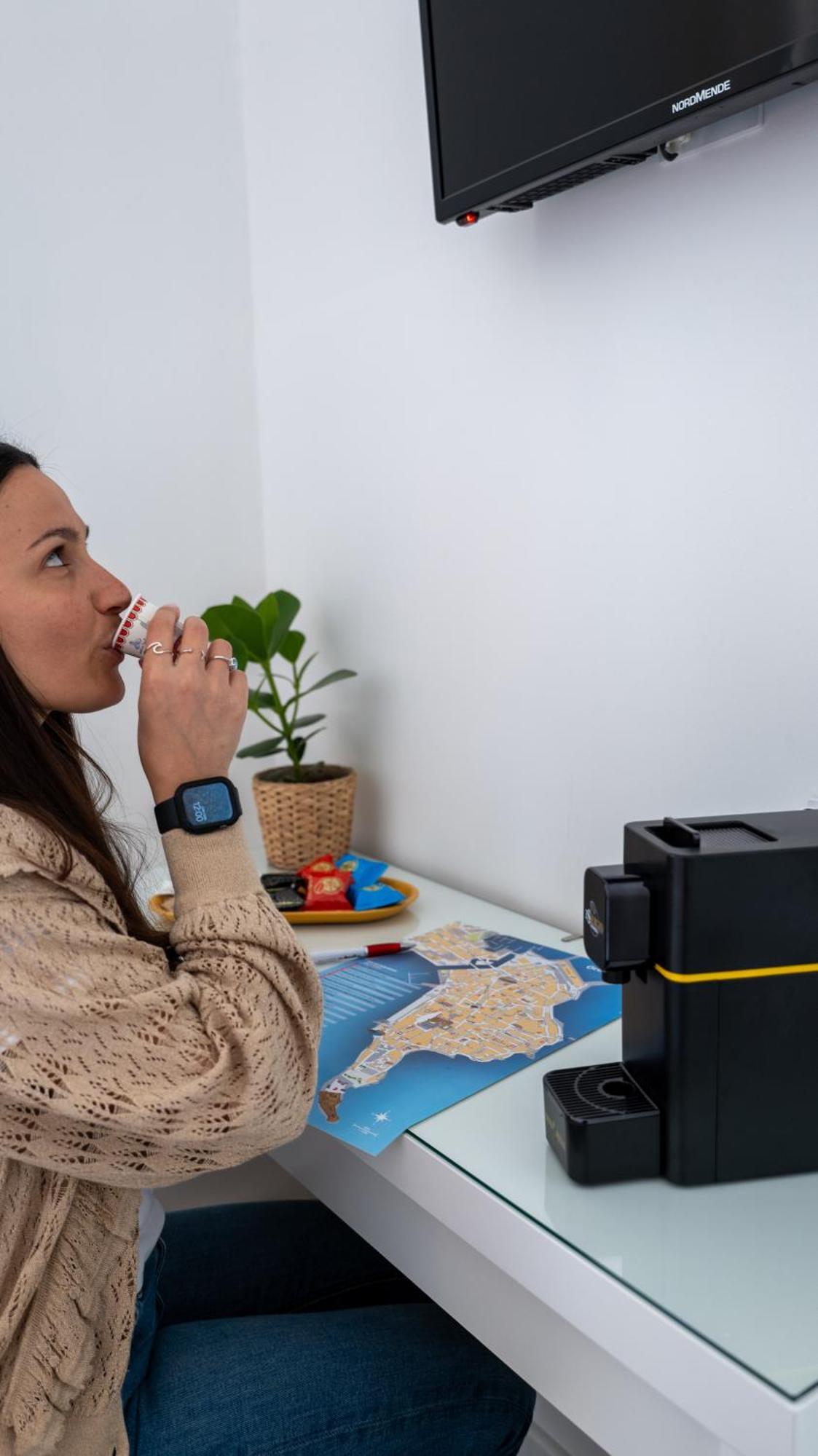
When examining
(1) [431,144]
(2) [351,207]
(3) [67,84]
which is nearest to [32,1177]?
(1) [431,144]

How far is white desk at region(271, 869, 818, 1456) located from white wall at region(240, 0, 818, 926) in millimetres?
400

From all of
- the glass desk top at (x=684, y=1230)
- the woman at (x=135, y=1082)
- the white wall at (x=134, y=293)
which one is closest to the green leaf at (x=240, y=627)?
the white wall at (x=134, y=293)

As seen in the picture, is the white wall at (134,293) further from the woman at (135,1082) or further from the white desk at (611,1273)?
the white desk at (611,1273)


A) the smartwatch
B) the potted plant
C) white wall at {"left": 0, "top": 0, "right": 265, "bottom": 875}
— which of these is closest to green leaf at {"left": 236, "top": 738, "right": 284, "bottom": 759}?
the potted plant

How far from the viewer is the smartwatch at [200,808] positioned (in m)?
0.89

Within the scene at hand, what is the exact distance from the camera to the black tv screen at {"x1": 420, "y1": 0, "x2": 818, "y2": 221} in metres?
0.88

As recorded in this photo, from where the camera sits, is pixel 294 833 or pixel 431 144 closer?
pixel 431 144

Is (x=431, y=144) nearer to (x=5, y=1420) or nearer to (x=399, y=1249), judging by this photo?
(x=399, y=1249)

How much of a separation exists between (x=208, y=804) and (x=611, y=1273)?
458 millimetres

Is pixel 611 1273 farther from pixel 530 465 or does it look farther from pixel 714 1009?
pixel 530 465

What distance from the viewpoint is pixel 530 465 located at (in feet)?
4.35

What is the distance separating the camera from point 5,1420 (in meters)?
0.78

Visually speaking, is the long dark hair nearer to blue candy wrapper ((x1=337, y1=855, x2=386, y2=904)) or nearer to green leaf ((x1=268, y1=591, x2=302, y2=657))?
blue candy wrapper ((x1=337, y1=855, x2=386, y2=904))

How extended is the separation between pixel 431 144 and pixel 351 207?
0.36m
